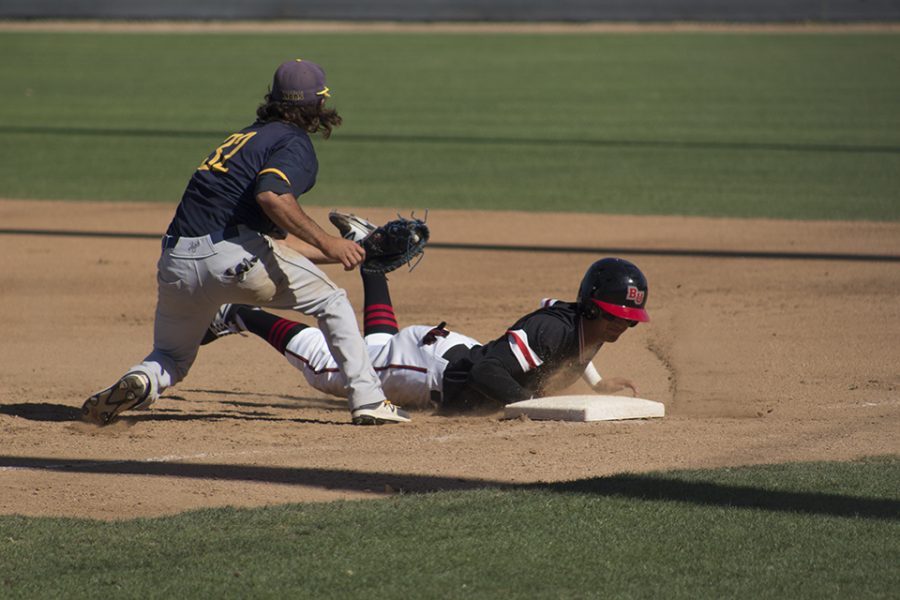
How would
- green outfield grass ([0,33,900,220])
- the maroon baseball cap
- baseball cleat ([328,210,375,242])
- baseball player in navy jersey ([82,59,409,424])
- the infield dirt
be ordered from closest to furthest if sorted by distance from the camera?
the infield dirt
baseball player in navy jersey ([82,59,409,424])
the maroon baseball cap
baseball cleat ([328,210,375,242])
green outfield grass ([0,33,900,220])

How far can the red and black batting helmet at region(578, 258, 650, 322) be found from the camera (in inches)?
230

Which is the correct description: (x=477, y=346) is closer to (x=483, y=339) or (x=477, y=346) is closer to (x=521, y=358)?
(x=521, y=358)

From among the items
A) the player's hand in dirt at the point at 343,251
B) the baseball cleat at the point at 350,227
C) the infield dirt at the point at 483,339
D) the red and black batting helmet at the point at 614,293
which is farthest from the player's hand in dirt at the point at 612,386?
the player's hand in dirt at the point at 343,251

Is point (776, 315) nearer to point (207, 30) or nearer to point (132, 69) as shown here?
point (132, 69)

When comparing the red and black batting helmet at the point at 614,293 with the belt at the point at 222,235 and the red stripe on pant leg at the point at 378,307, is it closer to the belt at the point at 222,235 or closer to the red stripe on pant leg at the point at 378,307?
the red stripe on pant leg at the point at 378,307

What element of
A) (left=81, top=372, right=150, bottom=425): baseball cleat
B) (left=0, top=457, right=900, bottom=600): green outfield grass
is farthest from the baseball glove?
(left=0, top=457, right=900, bottom=600): green outfield grass

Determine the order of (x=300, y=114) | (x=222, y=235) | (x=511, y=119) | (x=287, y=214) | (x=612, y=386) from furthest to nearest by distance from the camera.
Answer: (x=511, y=119) < (x=612, y=386) < (x=300, y=114) < (x=222, y=235) < (x=287, y=214)

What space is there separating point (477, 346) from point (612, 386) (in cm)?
73

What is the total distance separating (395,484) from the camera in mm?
4871

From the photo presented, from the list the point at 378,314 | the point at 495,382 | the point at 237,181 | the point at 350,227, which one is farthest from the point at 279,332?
the point at 495,382

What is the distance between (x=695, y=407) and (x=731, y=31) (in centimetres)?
2959

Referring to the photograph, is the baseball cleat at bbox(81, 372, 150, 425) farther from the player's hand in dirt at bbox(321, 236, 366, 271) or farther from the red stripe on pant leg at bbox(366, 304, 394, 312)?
the red stripe on pant leg at bbox(366, 304, 394, 312)

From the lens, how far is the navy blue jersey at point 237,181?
219 inches

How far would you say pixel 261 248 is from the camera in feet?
18.3
